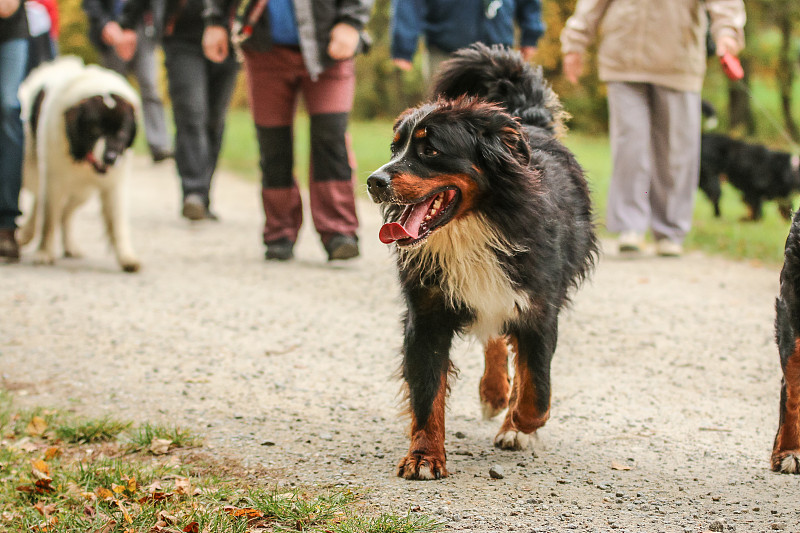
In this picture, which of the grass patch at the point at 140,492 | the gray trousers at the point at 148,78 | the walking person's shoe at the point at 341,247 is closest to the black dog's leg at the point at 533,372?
the grass patch at the point at 140,492

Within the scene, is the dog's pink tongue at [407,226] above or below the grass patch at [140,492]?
above

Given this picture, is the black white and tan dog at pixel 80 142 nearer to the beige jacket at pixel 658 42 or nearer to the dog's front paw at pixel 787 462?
the beige jacket at pixel 658 42

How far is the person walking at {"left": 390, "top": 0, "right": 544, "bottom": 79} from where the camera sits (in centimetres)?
741

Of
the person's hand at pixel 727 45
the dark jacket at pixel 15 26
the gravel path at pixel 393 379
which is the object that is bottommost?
the gravel path at pixel 393 379

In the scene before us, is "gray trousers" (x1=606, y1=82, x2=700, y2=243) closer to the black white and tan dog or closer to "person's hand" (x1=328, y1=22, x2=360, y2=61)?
"person's hand" (x1=328, y1=22, x2=360, y2=61)

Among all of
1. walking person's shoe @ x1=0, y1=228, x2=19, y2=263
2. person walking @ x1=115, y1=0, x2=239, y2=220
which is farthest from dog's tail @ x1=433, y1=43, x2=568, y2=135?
person walking @ x1=115, y1=0, x2=239, y2=220

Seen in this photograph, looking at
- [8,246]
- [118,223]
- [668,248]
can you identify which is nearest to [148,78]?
[8,246]

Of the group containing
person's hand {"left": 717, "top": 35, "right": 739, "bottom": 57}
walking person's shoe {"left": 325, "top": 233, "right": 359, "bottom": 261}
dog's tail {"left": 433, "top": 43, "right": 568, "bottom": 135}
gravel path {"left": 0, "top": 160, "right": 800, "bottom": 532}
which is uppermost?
person's hand {"left": 717, "top": 35, "right": 739, "bottom": 57}

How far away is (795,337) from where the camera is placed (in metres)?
3.36

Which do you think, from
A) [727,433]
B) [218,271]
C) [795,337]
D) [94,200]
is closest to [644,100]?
[218,271]

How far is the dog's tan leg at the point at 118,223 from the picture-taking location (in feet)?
24.1

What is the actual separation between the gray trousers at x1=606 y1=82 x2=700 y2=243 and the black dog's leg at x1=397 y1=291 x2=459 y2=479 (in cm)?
451

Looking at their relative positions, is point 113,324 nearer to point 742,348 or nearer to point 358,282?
point 358,282

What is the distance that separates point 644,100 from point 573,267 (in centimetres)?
412
